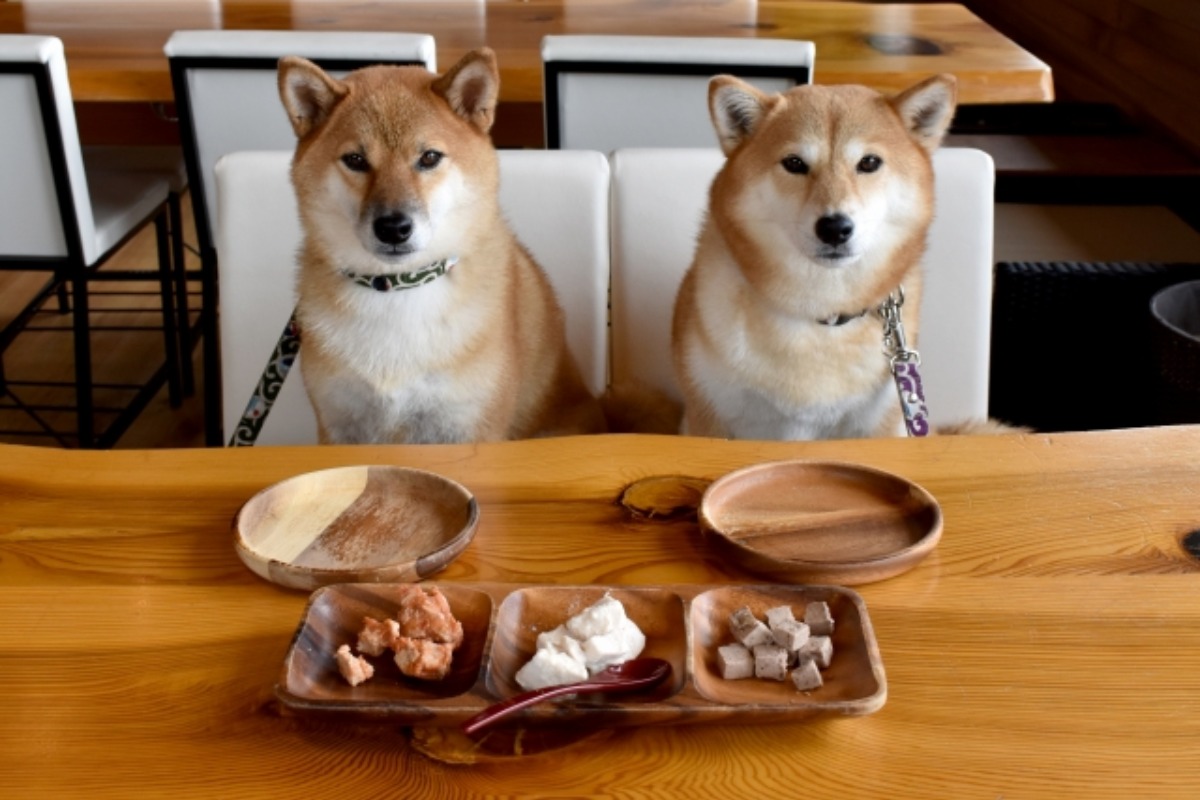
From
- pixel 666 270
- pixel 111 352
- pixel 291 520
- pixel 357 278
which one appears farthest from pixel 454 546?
pixel 111 352

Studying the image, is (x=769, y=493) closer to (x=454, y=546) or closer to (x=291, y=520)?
(x=454, y=546)

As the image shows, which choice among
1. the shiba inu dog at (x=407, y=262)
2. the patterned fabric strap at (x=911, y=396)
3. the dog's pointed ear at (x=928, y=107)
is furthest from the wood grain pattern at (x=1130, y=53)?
the shiba inu dog at (x=407, y=262)

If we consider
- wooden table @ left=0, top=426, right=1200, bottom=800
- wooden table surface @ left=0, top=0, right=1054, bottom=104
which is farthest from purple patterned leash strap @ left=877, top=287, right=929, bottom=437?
wooden table surface @ left=0, top=0, right=1054, bottom=104

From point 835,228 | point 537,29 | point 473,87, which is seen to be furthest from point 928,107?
point 537,29

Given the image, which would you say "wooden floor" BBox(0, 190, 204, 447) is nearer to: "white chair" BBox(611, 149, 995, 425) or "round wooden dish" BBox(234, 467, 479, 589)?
"white chair" BBox(611, 149, 995, 425)

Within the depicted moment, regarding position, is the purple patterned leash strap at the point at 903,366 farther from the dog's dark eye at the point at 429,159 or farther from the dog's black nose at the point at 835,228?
the dog's dark eye at the point at 429,159

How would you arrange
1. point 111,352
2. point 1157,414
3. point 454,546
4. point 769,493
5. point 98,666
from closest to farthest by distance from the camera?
point 98,666 < point 454,546 < point 769,493 < point 1157,414 < point 111,352

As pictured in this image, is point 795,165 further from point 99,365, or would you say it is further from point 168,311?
point 99,365
